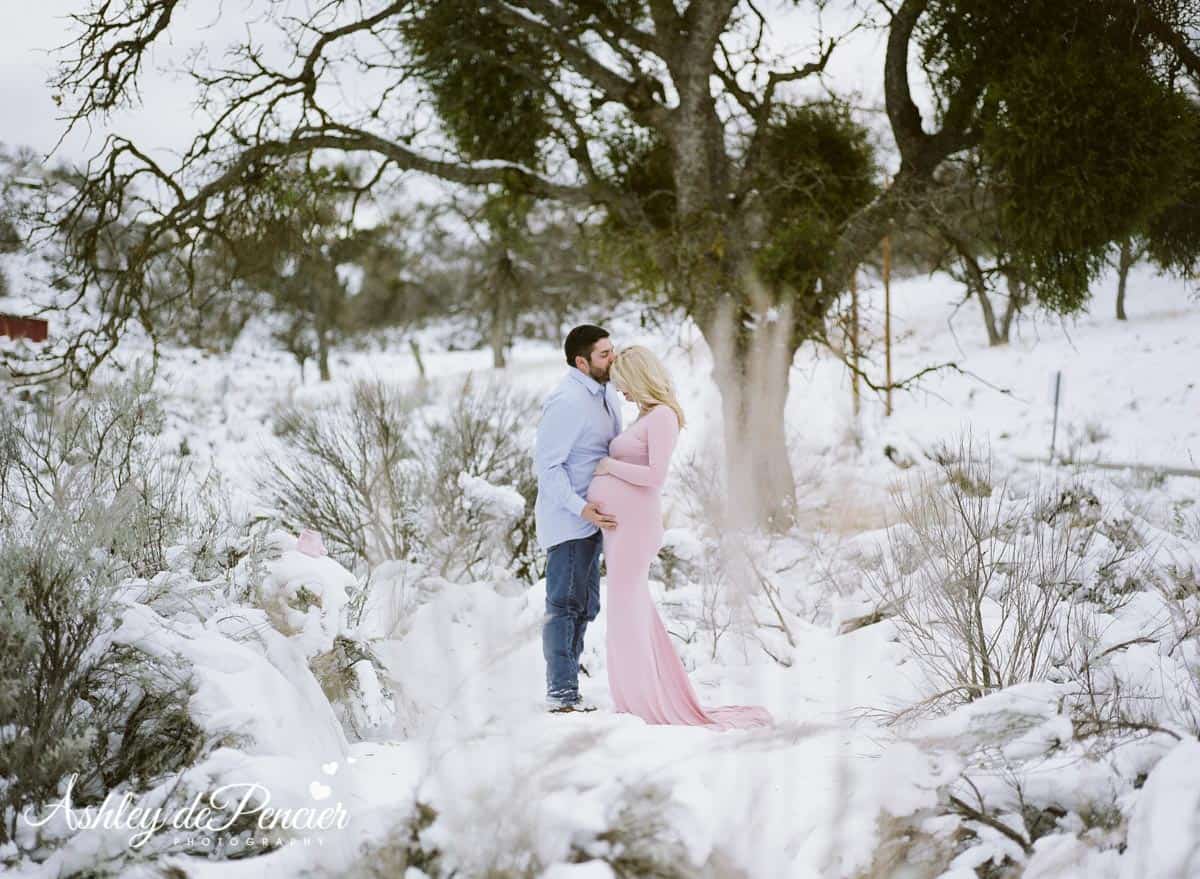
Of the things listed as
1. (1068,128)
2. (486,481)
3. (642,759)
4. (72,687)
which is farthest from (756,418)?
(72,687)

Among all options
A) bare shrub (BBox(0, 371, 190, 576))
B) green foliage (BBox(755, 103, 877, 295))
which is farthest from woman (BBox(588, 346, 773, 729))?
green foliage (BBox(755, 103, 877, 295))

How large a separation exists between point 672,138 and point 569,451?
5.68m

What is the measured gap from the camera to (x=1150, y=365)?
44.0ft

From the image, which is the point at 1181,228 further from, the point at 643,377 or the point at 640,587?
the point at 640,587

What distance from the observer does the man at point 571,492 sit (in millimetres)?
4766

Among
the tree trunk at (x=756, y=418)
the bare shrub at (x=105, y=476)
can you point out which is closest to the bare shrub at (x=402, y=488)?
A: the bare shrub at (x=105, y=476)

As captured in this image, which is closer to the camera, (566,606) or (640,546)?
(640,546)

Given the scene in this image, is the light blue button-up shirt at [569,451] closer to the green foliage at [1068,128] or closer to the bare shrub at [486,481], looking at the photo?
the bare shrub at [486,481]

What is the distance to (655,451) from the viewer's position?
15.4 feet

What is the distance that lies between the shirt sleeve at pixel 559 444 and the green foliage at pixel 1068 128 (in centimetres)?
480

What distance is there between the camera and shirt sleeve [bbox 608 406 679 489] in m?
4.69

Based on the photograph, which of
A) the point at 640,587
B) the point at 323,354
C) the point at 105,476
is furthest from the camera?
the point at 323,354

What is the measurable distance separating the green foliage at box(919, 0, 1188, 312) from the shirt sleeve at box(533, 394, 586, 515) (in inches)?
189

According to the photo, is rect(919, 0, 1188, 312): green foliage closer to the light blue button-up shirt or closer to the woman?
the woman
